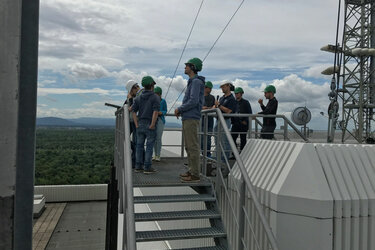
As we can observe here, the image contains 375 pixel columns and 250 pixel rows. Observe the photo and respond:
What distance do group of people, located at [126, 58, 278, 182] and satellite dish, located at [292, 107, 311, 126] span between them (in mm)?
1692

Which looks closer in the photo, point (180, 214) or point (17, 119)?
point (17, 119)

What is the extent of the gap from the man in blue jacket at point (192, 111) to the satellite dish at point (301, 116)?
16.5 feet

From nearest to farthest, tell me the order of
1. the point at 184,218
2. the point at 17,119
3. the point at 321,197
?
the point at 17,119 → the point at 321,197 → the point at 184,218

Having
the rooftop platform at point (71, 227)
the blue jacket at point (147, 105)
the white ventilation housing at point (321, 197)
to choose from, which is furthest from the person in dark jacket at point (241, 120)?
the rooftop platform at point (71, 227)

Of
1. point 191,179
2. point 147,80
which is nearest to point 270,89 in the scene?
point 147,80

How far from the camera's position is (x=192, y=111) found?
16.7 feet

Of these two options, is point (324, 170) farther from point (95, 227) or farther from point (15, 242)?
point (95, 227)

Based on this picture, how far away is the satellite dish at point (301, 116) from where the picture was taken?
9.27m

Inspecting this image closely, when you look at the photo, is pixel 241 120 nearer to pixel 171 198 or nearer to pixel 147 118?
pixel 147 118

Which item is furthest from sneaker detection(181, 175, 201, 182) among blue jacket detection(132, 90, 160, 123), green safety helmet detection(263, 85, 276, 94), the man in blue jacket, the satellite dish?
the satellite dish

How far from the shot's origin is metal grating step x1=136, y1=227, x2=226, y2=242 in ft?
13.5

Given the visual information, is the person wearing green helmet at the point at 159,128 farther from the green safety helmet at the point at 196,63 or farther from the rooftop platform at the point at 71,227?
the rooftop platform at the point at 71,227

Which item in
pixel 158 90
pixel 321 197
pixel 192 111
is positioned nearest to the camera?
pixel 321 197

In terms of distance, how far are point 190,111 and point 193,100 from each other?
0.19 metres
